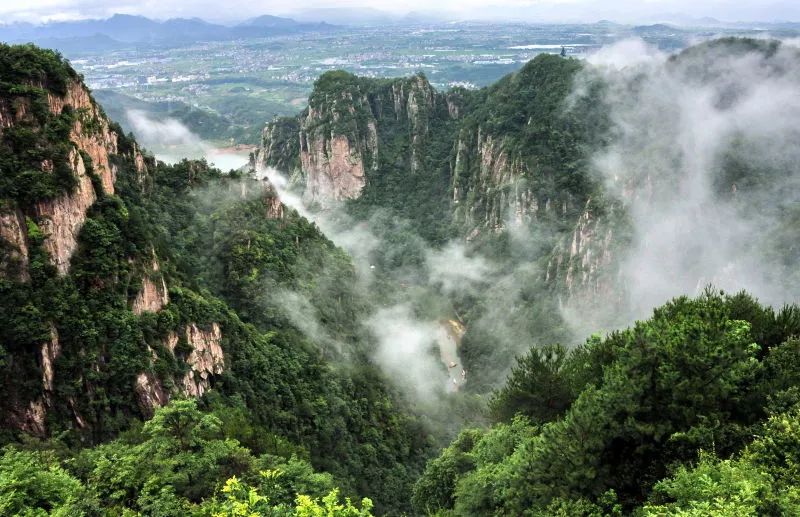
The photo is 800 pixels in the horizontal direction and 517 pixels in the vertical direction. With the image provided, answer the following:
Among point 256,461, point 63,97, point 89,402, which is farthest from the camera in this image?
point 63,97

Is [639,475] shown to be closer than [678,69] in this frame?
Yes

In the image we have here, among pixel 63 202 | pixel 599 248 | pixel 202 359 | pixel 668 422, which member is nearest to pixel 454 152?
pixel 599 248

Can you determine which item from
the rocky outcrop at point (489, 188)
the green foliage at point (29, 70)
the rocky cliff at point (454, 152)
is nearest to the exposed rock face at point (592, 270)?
the rocky cliff at point (454, 152)

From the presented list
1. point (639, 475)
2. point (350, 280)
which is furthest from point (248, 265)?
point (639, 475)

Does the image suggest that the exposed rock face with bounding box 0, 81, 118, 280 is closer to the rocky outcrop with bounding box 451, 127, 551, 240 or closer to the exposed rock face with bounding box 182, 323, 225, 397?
the exposed rock face with bounding box 182, 323, 225, 397

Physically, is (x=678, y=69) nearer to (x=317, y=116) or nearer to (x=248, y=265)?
(x=317, y=116)

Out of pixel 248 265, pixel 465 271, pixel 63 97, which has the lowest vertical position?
pixel 465 271

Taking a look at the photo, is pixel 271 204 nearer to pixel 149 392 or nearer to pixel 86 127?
pixel 86 127

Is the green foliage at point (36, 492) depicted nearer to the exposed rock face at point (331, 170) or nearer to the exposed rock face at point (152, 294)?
the exposed rock face at point (152, 294)
